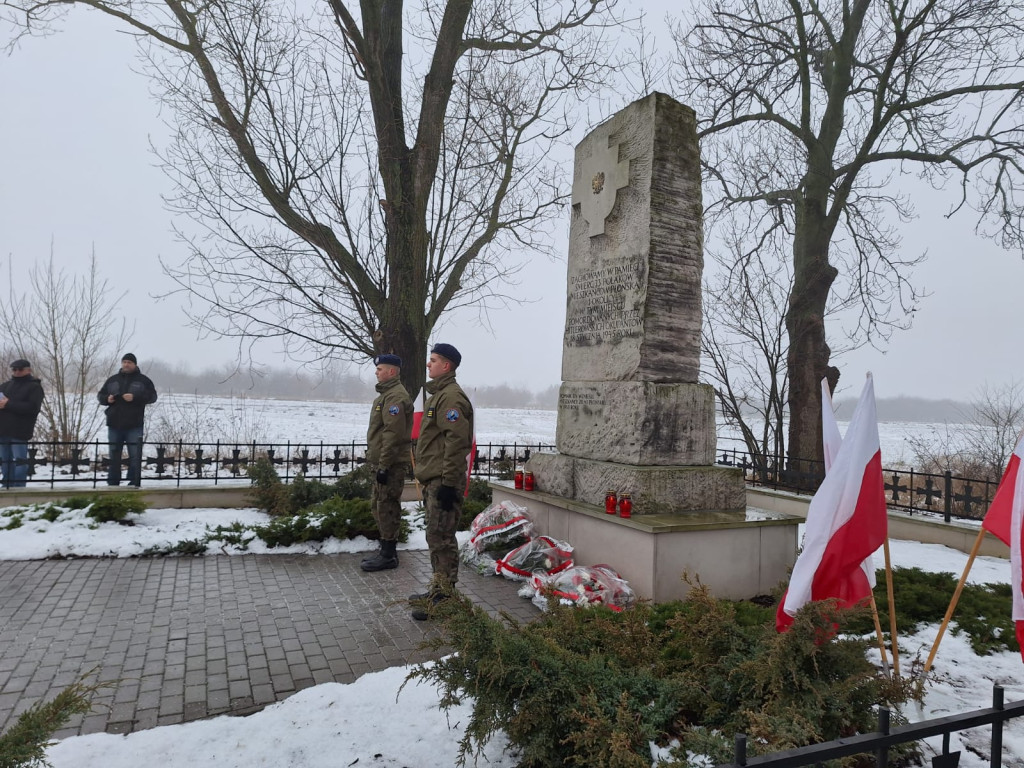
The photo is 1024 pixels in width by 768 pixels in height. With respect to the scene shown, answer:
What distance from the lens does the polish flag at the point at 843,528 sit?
2883mm

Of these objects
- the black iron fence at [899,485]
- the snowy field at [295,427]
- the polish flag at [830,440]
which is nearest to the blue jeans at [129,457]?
the snowy field at [295,427]

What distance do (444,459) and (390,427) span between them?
3.68 ft

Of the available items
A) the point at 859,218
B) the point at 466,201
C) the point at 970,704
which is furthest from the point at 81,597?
the point at 859,218

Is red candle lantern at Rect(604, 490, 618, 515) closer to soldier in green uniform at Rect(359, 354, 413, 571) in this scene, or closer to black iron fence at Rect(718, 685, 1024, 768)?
soldier in green uniform at Rect(359, 354, 413, 571)


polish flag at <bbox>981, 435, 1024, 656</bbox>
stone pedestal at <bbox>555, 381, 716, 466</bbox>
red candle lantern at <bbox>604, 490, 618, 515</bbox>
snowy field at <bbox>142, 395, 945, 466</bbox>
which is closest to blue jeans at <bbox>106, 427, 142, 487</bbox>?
snowy field at <bbox>142, 395, 945, 466</bbox>

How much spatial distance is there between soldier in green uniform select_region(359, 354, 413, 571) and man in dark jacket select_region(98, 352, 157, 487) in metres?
4.08

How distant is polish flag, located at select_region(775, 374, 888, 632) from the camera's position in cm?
288

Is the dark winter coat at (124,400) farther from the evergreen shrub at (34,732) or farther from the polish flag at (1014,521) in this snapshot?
the polish flag at (1014,521)

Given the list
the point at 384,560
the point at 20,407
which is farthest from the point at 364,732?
the point at 20,407

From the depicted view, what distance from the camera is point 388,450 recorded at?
593cm

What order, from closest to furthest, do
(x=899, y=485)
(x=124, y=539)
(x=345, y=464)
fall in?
(x=124, y=539), (x=345, y=464), (x=899, y=485)

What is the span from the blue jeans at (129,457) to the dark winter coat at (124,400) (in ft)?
0.38

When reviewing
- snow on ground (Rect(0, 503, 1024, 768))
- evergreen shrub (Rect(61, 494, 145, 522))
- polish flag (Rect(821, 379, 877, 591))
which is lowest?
snow on ground (Rect(0, 503, 1024, 768))

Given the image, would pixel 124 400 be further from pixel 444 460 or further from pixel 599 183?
pixel 599 183
